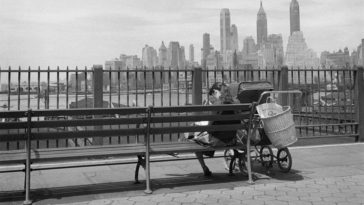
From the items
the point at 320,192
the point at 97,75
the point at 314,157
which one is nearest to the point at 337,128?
the point at 314,157

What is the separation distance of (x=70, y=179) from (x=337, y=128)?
7.11m

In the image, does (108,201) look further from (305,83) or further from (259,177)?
(305,83)

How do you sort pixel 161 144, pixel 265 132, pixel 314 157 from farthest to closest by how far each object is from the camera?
pixel 314 157, pixel 265 132, pixel 161 144

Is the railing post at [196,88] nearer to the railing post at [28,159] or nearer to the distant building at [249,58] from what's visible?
the distant building at [249,58]

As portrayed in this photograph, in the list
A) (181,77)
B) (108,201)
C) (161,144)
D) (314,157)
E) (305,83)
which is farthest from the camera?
(305,83)

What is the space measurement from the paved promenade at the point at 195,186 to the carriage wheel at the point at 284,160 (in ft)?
0.38

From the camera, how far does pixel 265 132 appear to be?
19.4 feet

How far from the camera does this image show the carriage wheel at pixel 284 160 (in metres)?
6.15

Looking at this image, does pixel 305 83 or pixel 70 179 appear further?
pixel 305 83

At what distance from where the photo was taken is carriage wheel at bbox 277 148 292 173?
20.2 feet

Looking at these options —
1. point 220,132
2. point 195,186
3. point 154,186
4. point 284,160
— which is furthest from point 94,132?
point 284,160

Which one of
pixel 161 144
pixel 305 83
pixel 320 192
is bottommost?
pixel 320 192

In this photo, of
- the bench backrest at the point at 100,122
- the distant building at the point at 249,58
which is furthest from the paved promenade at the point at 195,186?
→ the distant building at the point at 249,58

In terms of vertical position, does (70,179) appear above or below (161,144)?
below
